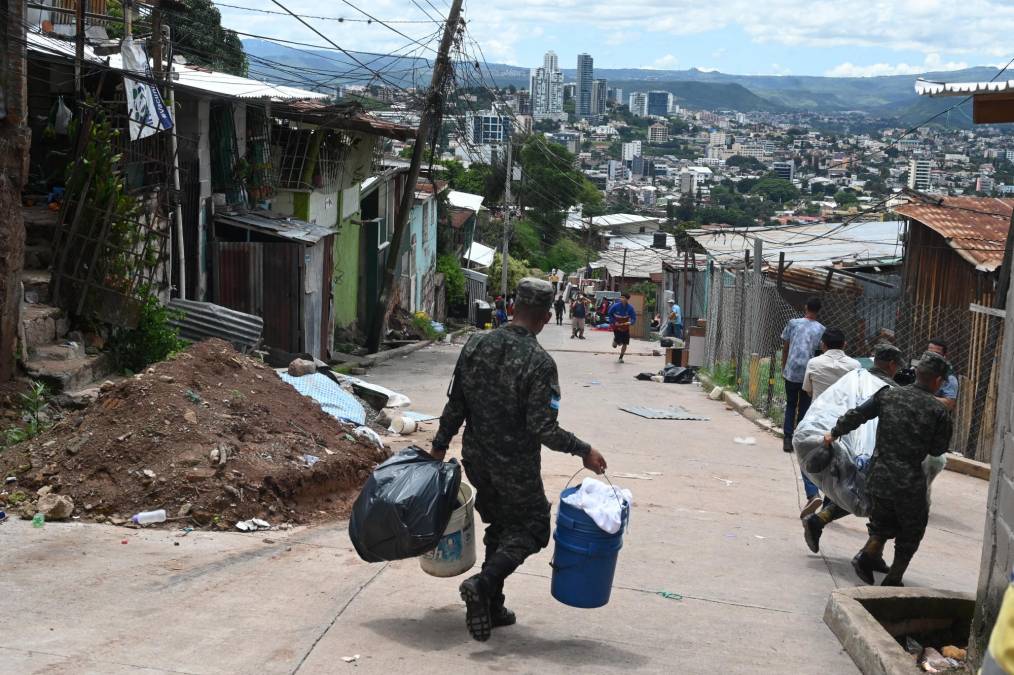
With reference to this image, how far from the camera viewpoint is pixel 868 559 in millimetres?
6723

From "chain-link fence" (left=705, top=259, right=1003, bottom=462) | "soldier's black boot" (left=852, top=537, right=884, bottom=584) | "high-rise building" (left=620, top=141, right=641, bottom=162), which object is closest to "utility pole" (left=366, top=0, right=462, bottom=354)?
"chain-link fence" (left=705, top=259, right=1003, bottom=462)

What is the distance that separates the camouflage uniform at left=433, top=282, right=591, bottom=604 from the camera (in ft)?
16.2

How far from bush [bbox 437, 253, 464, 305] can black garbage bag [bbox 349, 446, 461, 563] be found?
116 ft

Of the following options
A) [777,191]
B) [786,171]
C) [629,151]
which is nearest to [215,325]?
[777,191]

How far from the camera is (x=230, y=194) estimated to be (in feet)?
54.4

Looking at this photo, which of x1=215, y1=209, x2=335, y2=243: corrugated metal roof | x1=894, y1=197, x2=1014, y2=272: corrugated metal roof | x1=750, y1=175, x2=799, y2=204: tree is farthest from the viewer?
x1=750, y1=175, x2=799, y2=204: tree

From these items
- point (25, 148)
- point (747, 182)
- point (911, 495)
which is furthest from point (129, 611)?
point (747, 182)

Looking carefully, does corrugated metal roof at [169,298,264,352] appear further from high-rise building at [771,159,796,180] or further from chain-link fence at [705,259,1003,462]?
high-rise building at [771,159,796,180]

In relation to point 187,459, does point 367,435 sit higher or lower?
lower

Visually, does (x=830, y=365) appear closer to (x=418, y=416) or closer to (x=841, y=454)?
(x=841, y=454)

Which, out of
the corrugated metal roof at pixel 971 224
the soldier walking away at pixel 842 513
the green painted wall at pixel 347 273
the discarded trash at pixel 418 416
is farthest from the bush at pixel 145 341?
A: the green painted wall at pixel 347 273

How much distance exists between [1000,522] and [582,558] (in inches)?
76.8

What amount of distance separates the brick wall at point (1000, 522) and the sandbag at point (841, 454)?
1.59m

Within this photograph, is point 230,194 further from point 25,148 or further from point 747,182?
point 747,182
